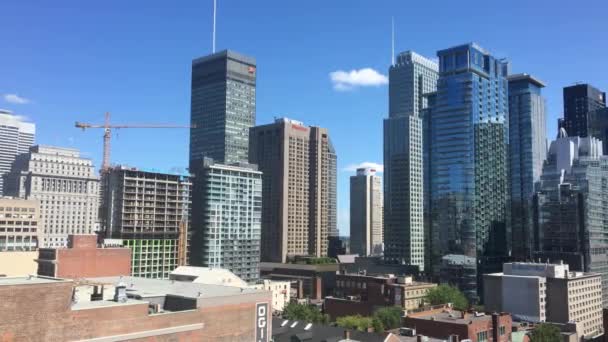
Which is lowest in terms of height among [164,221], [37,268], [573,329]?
[573,329]

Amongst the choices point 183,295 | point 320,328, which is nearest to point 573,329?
point 320,328

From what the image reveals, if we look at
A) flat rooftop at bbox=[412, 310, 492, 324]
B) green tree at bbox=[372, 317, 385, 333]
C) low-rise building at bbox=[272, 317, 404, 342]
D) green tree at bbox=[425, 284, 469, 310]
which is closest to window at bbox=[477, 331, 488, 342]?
flat rooftop at bbox=[412, 310, 492, 324]

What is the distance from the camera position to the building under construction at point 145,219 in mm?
182625

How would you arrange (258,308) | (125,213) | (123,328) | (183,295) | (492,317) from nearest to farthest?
(123,328), (183,295), (258,308), (492,317), (125,213)

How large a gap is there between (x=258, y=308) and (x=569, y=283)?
376ft

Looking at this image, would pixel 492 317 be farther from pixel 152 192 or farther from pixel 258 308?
pixel 152 192

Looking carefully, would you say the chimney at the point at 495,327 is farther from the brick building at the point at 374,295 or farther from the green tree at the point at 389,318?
the brick building at the point at 374,295

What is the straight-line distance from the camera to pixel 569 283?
155500 mm

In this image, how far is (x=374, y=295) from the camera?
162 meters

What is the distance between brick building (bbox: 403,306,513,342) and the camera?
9894 cm

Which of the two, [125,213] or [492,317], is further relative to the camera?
[125,213]

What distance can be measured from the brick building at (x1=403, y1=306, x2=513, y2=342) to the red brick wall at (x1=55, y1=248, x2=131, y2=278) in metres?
74.2

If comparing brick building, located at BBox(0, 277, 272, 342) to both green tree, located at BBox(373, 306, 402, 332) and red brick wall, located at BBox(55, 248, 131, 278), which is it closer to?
red brick wall, located at BBox(55, 248, 131, 278)

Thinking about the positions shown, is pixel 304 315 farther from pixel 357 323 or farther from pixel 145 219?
pixel 145 219
